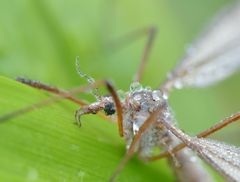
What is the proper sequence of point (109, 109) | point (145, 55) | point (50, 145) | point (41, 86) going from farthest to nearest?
point (145, 55)
point (109, 109)
point (41, 86)
point (50, 145)

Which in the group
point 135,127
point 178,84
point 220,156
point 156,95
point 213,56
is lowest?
point 220,156

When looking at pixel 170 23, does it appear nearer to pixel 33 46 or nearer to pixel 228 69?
pixel 228 69

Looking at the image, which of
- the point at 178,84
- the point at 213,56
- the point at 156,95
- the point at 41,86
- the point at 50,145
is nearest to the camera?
the point at 50,145

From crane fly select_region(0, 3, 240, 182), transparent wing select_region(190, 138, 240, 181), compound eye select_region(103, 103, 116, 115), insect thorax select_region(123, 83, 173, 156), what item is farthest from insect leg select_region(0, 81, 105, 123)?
transparent wing select_region(190, 138, 240, 181)

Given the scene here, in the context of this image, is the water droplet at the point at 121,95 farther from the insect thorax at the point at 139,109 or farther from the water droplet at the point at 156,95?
the water droplet at the point at 156,95

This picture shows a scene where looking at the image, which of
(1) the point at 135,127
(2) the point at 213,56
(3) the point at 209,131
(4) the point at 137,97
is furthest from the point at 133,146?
(2) the point at 213,56

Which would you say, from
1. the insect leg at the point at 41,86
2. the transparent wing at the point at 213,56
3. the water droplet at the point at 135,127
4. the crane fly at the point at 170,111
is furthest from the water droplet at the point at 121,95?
the transparent wing at the point at 213,56

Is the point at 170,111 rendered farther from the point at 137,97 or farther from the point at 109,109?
the point at 109,109
